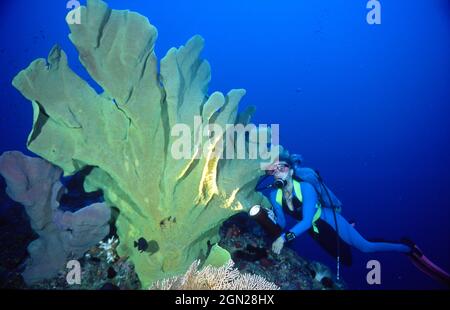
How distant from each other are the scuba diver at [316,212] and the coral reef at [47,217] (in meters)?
2.77

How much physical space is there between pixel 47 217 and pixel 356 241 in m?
5.54

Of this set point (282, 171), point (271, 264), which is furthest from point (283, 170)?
point (271, 264)

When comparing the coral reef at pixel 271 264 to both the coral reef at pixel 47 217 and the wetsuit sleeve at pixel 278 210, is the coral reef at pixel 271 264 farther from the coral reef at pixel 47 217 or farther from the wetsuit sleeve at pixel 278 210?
the coral reef at pixel 47 217

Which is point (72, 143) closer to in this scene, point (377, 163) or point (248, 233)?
point (248, 233)

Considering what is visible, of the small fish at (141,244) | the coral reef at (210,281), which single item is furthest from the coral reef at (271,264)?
the small fish at (141,244)

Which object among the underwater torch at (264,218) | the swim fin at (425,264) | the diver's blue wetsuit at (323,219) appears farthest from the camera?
the swim fin at (425,264)

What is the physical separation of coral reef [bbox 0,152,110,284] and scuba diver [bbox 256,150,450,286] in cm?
277

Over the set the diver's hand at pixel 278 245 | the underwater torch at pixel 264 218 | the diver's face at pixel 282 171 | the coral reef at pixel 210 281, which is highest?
the diver's face at pixel 282 171

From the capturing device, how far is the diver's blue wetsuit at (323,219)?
4.86 metres

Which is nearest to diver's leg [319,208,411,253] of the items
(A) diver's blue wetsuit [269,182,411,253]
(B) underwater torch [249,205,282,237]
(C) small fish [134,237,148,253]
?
(A) diver's blue wetsuit [269,182,411,253]

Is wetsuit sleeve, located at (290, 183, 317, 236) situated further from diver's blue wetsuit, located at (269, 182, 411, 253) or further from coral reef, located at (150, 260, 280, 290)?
coral reef, located at (150, 260, 280, 290)

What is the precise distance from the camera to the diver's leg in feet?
19.2

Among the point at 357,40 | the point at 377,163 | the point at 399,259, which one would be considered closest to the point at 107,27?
the point at 399,259
